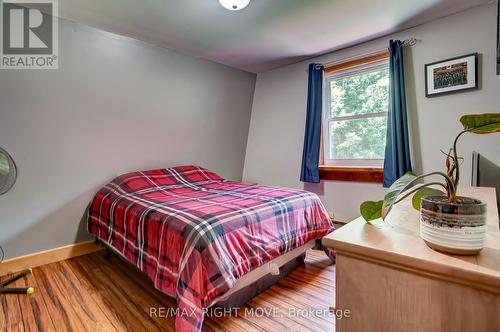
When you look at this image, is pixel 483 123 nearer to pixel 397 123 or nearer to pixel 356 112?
pixel 397 123

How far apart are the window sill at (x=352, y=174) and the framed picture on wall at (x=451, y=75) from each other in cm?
90

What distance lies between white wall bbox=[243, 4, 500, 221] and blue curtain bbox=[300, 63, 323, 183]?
17cm

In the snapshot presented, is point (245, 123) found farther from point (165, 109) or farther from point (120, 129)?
point (120, 129)

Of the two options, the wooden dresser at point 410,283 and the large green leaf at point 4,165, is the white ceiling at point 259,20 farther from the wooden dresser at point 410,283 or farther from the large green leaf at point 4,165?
the wooden dresser at point 410,283

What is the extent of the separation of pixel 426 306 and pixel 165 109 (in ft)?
9.79

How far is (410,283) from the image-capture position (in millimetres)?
530

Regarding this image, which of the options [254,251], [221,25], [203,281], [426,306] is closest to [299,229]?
[254,251]

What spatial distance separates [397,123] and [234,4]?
1887 mm

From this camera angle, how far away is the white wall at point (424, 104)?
2.11 metres

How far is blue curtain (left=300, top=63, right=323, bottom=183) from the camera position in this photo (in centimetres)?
310

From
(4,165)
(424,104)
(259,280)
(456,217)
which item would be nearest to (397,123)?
(424,104)

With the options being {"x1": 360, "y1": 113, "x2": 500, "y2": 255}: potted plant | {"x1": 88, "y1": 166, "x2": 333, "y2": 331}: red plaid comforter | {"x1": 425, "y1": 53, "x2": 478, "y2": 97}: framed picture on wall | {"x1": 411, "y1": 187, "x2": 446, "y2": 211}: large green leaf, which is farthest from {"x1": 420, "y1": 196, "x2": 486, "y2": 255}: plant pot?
{"x1": 425, "y1": 53, "x2": 478, "y2": 97}: framed picture on wall

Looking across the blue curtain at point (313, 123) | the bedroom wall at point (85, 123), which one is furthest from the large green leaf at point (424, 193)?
the bedroom wall at point (85, 123)

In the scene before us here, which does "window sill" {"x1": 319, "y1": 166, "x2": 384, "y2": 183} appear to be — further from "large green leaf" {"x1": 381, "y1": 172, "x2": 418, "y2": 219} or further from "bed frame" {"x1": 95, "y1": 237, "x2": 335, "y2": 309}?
"large green leaf" {"x1": 381, "y1": 172, "x2": 418, "y2": 219}
